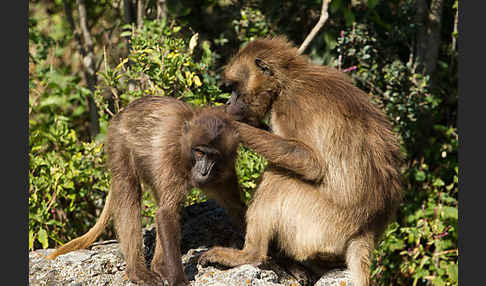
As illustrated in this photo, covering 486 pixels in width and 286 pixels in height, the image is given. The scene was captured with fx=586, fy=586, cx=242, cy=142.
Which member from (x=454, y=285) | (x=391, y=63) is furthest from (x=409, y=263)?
(x=391, y=63)

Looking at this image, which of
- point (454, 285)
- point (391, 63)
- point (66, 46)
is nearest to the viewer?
point (454, 285)

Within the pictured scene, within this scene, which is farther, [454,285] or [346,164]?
[454,285]

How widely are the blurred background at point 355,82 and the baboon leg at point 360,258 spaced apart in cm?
260

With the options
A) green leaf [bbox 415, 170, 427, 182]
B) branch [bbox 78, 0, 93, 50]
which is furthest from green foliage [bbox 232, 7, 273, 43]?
green leaf [bbox 415, 170, 427, 182]

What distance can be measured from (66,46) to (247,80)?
21.8ft

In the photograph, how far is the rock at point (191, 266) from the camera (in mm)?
4840

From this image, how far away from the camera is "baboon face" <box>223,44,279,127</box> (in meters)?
5.30

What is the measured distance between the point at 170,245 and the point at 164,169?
2.23ft

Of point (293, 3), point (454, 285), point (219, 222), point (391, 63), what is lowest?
point (454, 285)

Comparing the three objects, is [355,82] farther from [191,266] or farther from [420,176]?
[191,266]

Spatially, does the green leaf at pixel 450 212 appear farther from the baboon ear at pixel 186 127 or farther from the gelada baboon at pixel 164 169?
the baboon ear at pixel 186 127

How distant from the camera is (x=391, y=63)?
905 centimetres

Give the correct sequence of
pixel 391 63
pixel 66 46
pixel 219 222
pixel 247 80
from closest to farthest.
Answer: pixel 247 80 < pixel 219 222 < pixel 391 63 < pixel 66 46

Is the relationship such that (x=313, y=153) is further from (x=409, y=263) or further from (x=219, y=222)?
(x=409, y=263)
